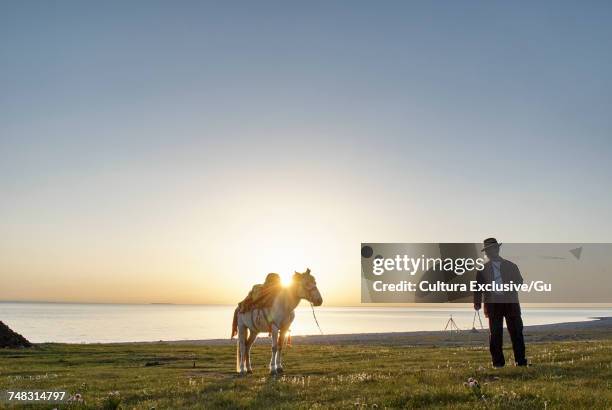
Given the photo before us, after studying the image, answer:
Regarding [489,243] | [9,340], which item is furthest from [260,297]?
[9,340]

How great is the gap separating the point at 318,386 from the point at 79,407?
19.1 feet

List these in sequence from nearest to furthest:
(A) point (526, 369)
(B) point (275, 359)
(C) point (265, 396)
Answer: (C) point (265, 396)
(A) point (526, 369)
(B) point (275, 359)

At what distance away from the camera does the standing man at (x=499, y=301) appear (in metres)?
17.3

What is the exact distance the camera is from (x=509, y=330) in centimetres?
1739

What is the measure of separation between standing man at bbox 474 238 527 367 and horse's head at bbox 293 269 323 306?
19.2 ft

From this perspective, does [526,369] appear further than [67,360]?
No

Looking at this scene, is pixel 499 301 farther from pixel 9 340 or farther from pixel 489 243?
pixel 9 340

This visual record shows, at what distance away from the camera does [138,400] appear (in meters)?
14.4

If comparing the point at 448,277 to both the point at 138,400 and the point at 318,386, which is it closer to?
the point at 318,386

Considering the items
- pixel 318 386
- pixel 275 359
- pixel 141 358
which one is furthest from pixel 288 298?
pixel 141 358

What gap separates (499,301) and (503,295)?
227mm

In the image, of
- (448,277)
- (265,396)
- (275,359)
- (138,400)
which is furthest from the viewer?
(448,277)

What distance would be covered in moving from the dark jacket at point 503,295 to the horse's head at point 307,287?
587 cm

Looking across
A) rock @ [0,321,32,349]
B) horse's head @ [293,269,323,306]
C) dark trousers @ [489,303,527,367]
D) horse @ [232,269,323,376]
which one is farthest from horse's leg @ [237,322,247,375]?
rock @ [0,321,32,349]
